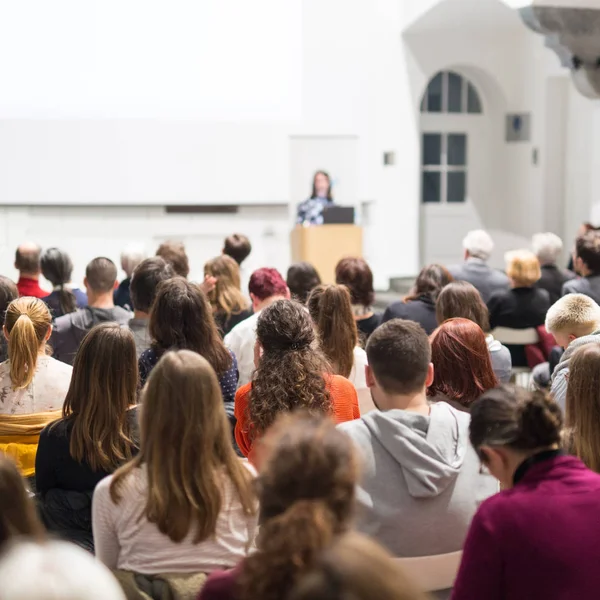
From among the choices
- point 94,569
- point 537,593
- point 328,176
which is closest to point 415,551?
point 537,593

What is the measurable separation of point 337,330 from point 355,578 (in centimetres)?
287

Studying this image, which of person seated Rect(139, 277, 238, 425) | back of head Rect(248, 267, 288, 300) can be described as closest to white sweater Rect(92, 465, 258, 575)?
person seated Rect(139, 277, 238, 425)

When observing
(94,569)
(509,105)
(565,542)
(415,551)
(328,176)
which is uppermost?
(509,105)

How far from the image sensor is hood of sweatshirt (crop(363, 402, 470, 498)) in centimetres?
233

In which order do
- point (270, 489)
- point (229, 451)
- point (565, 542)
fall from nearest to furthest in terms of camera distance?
point (270, 489), point (565, 542), point (229, 451)

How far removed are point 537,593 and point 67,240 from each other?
8591mm

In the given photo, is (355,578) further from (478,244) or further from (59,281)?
(478,244)

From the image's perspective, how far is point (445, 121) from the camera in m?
11.8

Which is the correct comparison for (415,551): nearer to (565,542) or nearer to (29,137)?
(565,542)

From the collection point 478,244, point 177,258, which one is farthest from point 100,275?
point 478,244

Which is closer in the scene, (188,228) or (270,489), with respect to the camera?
(270,489)

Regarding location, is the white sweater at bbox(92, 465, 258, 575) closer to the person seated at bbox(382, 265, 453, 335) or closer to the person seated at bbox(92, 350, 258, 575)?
the person seated at bbox(92, 350, 258, 575)

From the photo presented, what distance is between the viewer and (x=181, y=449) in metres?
2.15

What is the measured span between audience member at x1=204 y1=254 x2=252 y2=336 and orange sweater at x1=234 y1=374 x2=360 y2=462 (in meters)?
2.04
